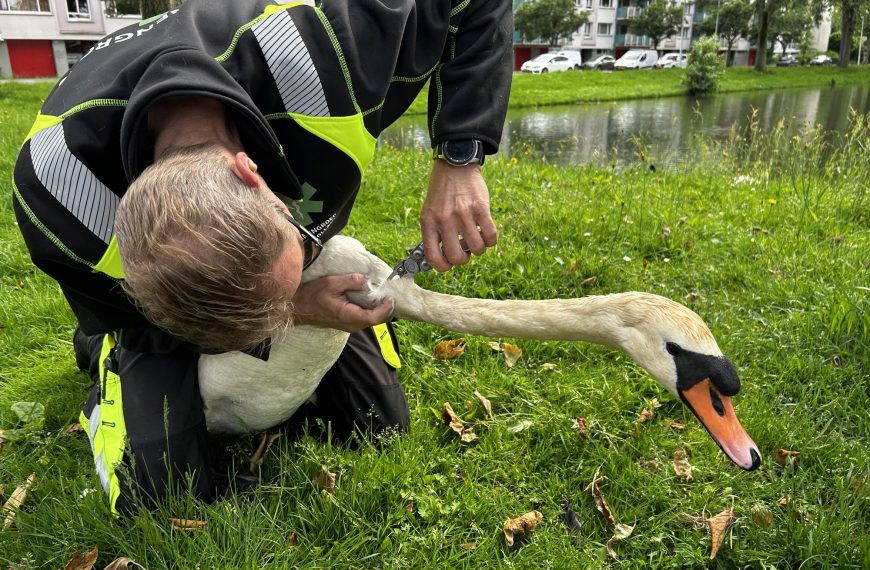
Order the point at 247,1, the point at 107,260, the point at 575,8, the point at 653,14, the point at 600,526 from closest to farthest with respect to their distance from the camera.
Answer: the point at 107,260, the point at 247,1, the point at 600,526, the point at 575,8, the point at 653,14

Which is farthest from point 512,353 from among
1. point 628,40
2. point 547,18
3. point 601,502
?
point 628,40

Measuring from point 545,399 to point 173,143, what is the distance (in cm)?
194

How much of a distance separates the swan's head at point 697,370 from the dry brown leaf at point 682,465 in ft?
1.61

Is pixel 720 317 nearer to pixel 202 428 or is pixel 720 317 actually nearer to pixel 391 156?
pixel 202 428

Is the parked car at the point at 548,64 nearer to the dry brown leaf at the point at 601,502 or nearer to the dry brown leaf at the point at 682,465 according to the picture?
the dry brown leaf at the point at 682,465

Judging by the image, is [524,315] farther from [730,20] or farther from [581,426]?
[730,20]

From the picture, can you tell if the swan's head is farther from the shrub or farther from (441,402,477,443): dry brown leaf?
the shrub

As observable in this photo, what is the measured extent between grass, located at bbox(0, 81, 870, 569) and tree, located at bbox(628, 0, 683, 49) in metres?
58.9

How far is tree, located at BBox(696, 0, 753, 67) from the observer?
53.6 m

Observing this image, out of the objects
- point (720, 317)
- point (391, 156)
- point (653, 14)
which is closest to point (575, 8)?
point (653, 14)

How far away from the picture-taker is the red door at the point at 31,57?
98.4 feet

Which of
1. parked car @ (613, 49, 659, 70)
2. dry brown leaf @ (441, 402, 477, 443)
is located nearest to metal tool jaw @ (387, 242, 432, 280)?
dry brown leaf @ (441, 402, 477, 443)

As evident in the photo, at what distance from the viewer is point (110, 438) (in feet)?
7.59

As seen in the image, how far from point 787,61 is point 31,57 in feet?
187
